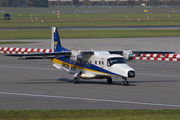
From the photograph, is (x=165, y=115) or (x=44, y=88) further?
(x=44, y=88)

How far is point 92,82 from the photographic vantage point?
27375 millimetres

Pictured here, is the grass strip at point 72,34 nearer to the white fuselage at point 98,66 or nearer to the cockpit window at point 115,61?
the white fuselage at point 98,66

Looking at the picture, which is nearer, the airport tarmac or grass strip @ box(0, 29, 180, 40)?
the airport tarmac

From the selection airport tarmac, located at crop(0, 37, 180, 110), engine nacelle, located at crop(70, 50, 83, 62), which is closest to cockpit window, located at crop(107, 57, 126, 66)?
airport tarmac, located at crop(0, 37, 180, 110)

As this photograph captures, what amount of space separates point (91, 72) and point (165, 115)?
1106 centimetres

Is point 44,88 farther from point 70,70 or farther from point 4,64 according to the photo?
point 4,64

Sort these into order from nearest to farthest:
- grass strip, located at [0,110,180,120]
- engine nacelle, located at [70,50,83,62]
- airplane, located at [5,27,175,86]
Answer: grass strip, located at [0,110,180,120]
airplane, located at [5,27,175,86]
engine nacelle, located at [70,50,83,62]

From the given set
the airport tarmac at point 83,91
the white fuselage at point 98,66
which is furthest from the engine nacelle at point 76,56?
the airport tarmac at point 83,91

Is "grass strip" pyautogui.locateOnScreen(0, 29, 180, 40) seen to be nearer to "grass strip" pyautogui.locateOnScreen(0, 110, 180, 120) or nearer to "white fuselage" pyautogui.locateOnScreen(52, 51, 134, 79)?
"white fuselage" pyautogui.locateOnScreen(52, 51, 134, 79)

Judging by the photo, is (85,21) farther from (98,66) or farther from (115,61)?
(115,61)

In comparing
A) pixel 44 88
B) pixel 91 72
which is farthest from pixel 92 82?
pixel 44 88

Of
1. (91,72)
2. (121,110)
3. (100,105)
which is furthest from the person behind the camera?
(91,72)

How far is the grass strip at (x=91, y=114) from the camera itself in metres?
15.0

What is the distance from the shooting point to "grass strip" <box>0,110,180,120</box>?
15016 mm
